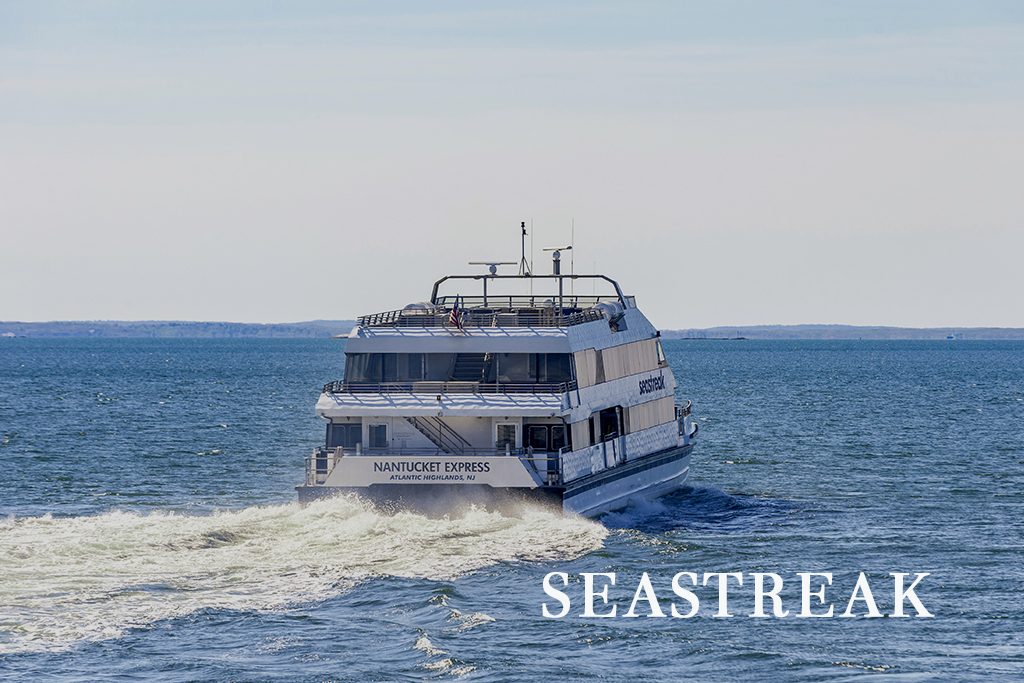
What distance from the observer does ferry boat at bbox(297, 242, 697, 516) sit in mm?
41094

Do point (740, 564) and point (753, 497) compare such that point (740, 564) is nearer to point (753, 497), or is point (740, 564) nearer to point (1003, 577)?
point (1003, 577)

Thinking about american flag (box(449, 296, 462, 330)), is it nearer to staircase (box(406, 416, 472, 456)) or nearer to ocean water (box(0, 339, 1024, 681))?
staircase (box(406, 416, 472, 456))

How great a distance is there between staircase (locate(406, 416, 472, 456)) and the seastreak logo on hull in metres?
9.25

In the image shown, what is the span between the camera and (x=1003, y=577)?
36469 millimetres

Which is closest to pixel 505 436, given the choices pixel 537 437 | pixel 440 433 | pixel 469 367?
pixel 537 437

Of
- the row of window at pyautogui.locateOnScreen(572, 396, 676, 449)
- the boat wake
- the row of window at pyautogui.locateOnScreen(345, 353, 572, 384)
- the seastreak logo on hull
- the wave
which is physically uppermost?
the row of window at pyautogui.locateOnScreen(345, 353, 572, 384)

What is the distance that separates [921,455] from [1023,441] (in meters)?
10.3

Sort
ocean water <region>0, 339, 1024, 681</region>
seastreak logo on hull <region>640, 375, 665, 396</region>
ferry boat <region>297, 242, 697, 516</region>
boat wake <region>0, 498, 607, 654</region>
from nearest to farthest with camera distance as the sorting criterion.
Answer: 1. ocean water <region>0, 339, 1024, 681</region>
2. boat wake <region>0, 498, 607, 654</region>
3. ferry boat <region>297, 242, 697, 516</region>
4. seastreak logo on hull <region>640, 375, 665, 396</region>

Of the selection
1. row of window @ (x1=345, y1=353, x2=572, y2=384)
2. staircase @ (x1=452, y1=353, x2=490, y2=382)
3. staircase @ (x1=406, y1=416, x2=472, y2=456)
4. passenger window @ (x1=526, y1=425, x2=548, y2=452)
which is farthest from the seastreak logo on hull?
staircase @ (x1=406, y1=416, x2=472, y2=456)

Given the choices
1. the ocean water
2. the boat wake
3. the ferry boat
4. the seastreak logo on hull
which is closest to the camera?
the ocean water

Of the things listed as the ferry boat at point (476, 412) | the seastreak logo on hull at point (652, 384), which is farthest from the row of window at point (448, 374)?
the seastreak logo on hull at point (652, 384)

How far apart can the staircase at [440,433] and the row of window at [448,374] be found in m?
1.29

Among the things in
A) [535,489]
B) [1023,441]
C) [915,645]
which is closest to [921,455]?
[1023,441]

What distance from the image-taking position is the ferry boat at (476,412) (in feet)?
135
